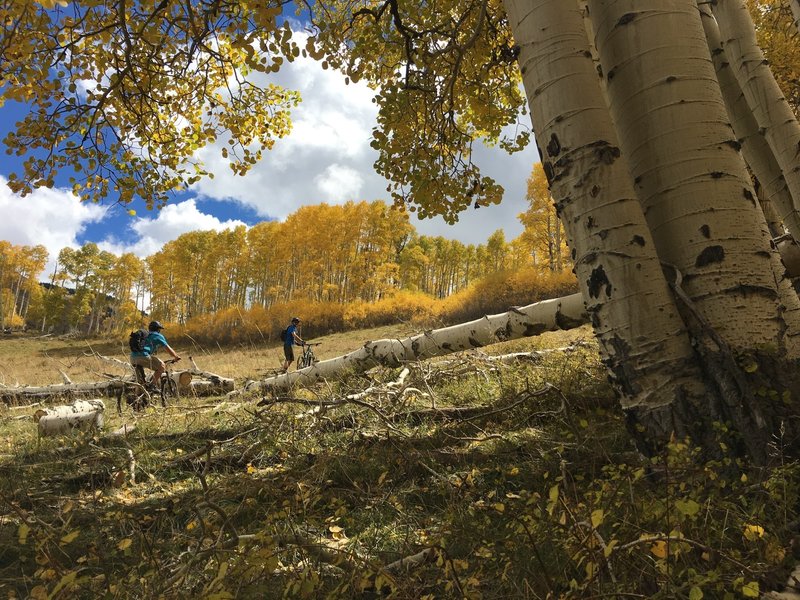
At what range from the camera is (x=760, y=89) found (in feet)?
11.7

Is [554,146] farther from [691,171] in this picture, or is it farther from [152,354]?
[152,354]

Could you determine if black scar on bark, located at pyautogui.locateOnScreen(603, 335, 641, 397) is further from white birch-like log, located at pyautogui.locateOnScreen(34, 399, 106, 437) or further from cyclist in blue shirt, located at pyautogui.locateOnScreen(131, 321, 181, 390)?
cyclist in blue shirt, located at pyautogui.locateOnScreen(131, 321, 181, 390)

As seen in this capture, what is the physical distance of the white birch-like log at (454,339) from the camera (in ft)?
14.7

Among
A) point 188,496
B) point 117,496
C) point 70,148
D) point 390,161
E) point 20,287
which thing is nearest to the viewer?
point 188,496

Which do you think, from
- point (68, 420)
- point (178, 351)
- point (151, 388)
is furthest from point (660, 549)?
point (178, 351)

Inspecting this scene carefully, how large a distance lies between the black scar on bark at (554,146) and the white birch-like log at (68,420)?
17.9ft

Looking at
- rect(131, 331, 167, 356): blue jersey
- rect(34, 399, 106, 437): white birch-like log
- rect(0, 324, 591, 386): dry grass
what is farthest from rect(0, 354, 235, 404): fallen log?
rect(34, 399, 106, 437): white birch-like log

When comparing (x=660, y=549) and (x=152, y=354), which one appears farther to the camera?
(x=152, y=354)

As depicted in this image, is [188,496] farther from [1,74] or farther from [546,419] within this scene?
[1,74]

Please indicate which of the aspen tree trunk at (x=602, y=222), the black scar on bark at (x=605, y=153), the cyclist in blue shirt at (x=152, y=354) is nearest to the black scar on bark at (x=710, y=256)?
the aspen tree trunk at (x=602, y=222)

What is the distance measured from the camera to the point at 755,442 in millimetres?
1727

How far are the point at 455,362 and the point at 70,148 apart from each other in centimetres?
482

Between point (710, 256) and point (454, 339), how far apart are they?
3.66 meters

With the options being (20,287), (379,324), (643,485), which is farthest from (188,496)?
(20,287)
